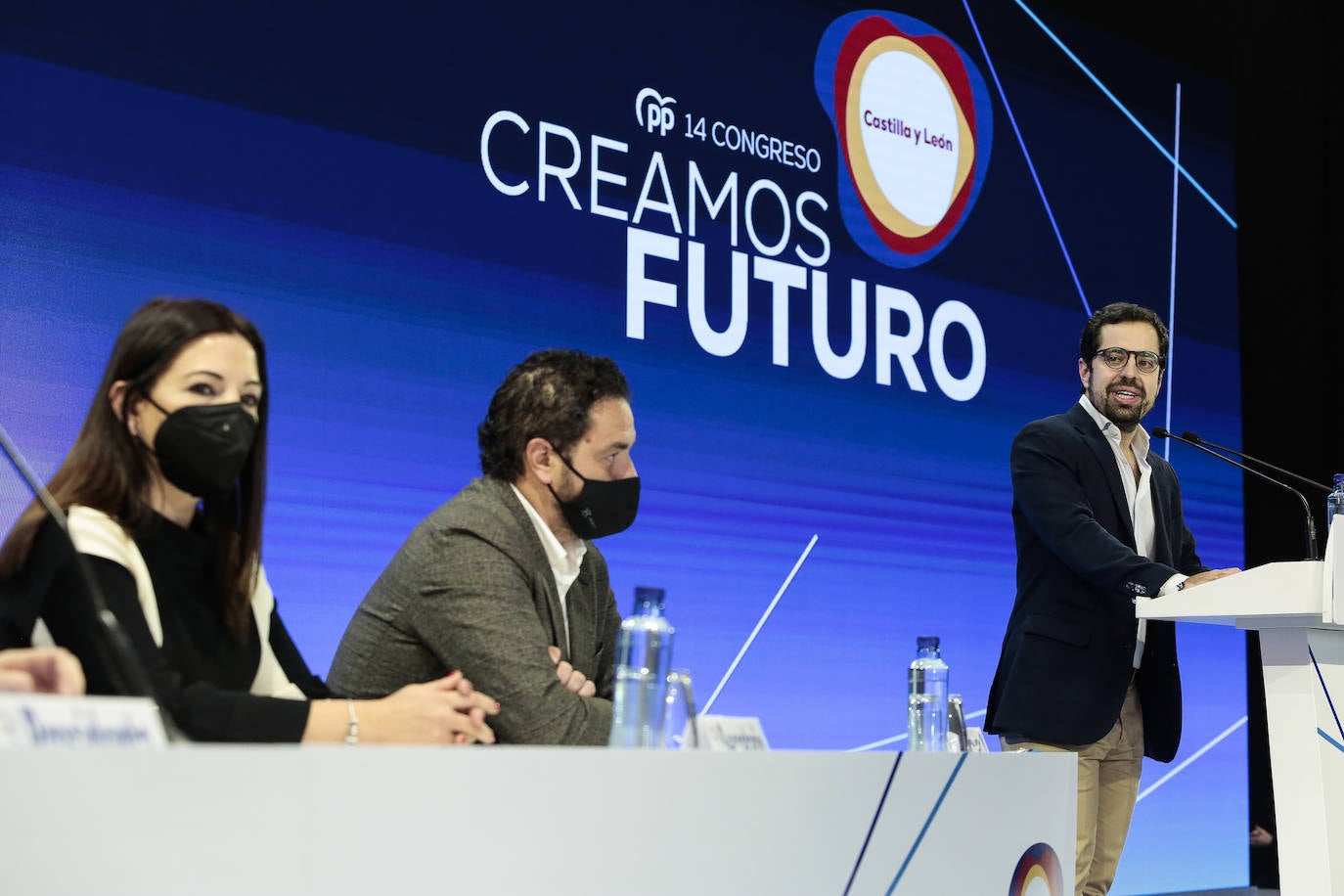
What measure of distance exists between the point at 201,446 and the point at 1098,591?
1.89 meters

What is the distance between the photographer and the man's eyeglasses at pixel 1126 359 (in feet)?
→ 9.81

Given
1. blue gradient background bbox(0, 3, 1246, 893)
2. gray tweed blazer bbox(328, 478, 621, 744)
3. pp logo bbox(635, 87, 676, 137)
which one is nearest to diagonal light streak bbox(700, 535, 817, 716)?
blue gradient background bbox(0, 3, 1246, 893)

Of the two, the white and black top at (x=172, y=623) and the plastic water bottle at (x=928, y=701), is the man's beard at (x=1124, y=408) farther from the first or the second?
the white and black top at (x=172, y=623)

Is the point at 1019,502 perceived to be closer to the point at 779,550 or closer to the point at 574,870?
the point at 779,550

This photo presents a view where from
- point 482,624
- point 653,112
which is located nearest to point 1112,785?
point 482,624

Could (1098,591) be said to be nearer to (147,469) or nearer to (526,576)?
(526,576)

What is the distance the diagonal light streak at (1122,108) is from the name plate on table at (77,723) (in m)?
4.00

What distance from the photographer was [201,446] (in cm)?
159

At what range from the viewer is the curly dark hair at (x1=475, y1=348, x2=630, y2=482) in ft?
6.41

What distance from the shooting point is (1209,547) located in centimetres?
474

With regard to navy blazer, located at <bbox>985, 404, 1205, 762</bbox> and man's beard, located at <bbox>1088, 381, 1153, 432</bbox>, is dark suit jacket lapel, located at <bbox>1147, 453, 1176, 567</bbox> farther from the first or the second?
man's beard, located at <bbox>1088, 381, 1153, 432</bbox>

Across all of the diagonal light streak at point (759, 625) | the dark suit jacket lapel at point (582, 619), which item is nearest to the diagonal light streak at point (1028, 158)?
the diagonal light streak at point (759, 625)

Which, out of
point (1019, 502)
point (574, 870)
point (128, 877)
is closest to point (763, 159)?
point (1019, 502)

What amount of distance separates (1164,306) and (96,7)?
337cm
